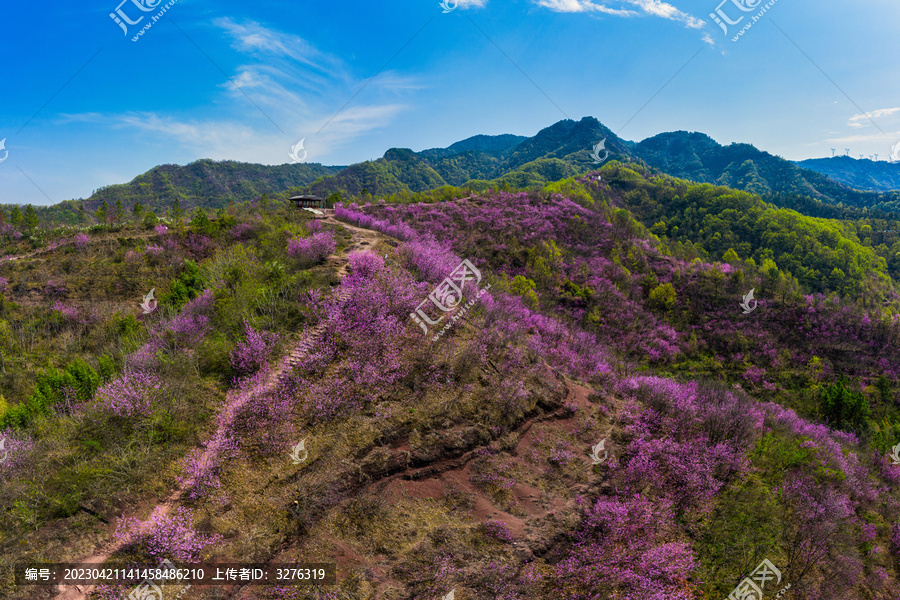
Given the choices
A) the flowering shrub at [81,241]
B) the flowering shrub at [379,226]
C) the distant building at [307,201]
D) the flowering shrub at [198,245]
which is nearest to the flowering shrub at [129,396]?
the flowering shrub at [379,226]

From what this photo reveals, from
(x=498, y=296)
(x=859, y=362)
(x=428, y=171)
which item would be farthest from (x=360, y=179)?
(x=859, y=362)

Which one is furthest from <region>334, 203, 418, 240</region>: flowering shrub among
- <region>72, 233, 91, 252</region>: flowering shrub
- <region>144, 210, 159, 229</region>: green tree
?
<region>72, 233, 91, 252</region>: flowering shrub

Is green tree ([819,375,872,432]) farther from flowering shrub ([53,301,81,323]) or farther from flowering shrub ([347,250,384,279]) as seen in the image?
flowering shrub ([53,301,81,323])

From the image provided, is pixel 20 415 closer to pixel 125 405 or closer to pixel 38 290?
pixel 125 405

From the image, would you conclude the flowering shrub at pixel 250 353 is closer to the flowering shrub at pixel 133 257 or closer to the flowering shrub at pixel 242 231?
the flowering shrub at pixel 242 231

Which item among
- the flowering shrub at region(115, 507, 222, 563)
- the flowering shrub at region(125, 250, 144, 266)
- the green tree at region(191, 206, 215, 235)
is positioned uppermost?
the green tree at region(191, 206, 215, 235)
